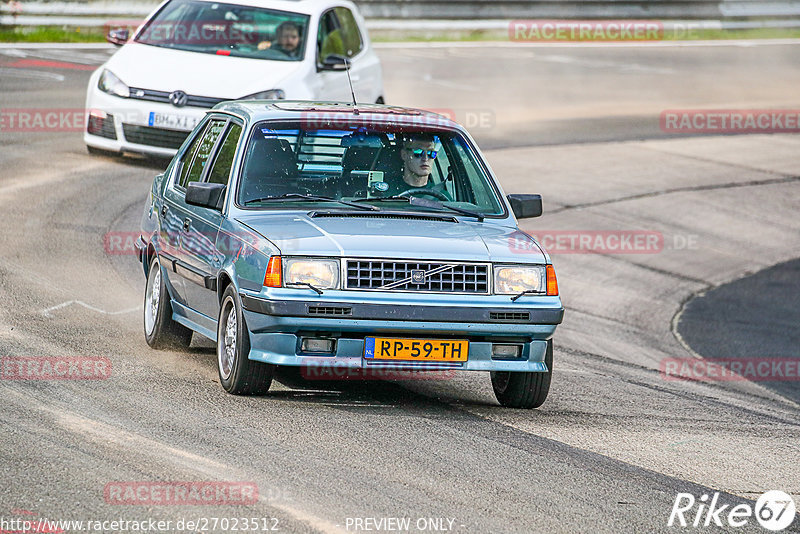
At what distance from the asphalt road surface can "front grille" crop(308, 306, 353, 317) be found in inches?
21.6

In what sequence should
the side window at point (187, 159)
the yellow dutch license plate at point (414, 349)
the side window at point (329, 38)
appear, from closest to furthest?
the yellow dutch license plate at point (414, 349)
the side window at point (187, 159)
the side window at point (329, 38)

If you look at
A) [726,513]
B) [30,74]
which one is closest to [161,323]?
[726,513]

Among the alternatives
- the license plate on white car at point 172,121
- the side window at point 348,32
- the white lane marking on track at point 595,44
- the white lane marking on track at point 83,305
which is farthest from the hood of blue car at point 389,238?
the white lane marking on track at point 595,44

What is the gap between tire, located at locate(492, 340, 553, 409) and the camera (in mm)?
7871

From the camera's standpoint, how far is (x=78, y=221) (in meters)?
13.2

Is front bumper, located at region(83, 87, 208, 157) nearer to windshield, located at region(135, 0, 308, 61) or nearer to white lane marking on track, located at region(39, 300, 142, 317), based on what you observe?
windshield, located at region(135, 0, 308, 61)

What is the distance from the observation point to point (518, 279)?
7.54 metres

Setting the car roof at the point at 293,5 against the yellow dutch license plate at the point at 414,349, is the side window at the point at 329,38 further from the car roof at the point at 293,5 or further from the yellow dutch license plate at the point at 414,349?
the yellow dutch license plate at the point at 414,349

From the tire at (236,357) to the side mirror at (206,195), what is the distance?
0.60m

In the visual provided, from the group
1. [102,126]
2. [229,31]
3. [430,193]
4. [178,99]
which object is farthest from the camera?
[229,31]

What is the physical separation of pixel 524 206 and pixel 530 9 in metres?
25.9

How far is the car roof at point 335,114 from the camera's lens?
8562mm

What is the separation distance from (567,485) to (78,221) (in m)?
8.08

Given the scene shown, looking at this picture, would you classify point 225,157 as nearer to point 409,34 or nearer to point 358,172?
point 358,172
